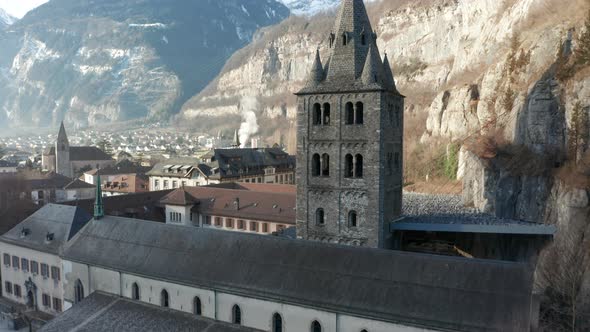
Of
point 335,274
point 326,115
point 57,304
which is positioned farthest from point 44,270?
point 335,274

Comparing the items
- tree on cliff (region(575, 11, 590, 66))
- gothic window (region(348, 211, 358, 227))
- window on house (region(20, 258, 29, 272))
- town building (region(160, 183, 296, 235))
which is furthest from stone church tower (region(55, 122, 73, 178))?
tree on cliff (region(575, 11, 590, 66))

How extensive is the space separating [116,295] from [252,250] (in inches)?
425

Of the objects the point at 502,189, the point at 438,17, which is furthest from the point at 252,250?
the point at 438,17

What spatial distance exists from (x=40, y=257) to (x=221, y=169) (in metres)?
51.9

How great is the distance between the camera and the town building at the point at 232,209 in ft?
198

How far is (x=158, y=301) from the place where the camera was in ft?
99.1

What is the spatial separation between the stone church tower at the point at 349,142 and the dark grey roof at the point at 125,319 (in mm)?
9715

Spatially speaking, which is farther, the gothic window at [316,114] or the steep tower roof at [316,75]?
the gothic window at [316,114]

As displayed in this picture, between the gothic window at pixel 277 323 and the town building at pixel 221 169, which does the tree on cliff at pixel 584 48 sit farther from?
the town building at pixel 221 169

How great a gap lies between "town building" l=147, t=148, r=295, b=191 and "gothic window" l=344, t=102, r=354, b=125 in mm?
58805

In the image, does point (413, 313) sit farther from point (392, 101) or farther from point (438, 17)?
point (438, 17)

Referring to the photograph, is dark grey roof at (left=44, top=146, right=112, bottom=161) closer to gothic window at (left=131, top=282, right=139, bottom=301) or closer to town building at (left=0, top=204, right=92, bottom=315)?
town building at (left=0, top=204, right=92, bottom=315)

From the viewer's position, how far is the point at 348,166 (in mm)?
32500

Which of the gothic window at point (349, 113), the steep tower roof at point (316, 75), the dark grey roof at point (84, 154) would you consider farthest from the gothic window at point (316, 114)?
the dark grey roof at point (84, 154)
